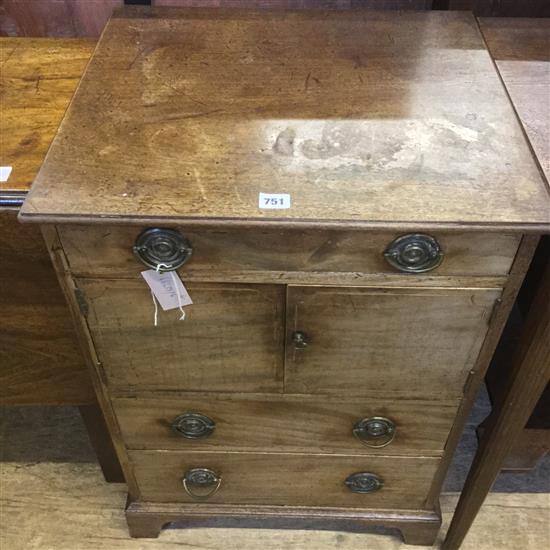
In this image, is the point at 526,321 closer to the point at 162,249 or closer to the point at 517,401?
the point at 517,401

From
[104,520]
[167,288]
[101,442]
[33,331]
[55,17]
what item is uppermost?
[55,17]

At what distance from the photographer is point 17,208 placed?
0.90 meters

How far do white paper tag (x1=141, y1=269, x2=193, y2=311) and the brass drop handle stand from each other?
15cm

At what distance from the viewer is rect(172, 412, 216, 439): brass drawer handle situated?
1086 mm

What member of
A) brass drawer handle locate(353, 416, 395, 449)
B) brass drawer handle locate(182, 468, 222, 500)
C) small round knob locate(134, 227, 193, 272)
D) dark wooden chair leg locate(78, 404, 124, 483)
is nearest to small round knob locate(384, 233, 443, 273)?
small round knob locate(134, 227, 193, 272)

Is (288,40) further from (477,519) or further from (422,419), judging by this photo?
(477,519)

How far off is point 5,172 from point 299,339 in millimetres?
463

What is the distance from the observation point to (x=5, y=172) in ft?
2.98

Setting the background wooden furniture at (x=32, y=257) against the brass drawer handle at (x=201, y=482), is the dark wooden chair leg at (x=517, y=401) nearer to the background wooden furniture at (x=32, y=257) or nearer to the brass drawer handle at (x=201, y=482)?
the brass drawer handle at (x=201, y=482)

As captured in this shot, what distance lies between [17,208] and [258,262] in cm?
34

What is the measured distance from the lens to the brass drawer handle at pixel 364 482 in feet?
3.93

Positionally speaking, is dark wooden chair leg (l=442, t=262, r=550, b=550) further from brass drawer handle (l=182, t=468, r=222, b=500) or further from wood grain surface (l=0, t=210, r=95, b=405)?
wood grain surface (l=0, t=210, r=95, b=405)

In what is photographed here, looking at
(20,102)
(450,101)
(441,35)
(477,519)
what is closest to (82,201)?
(20,102)

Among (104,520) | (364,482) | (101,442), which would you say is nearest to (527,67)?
(364,482)
